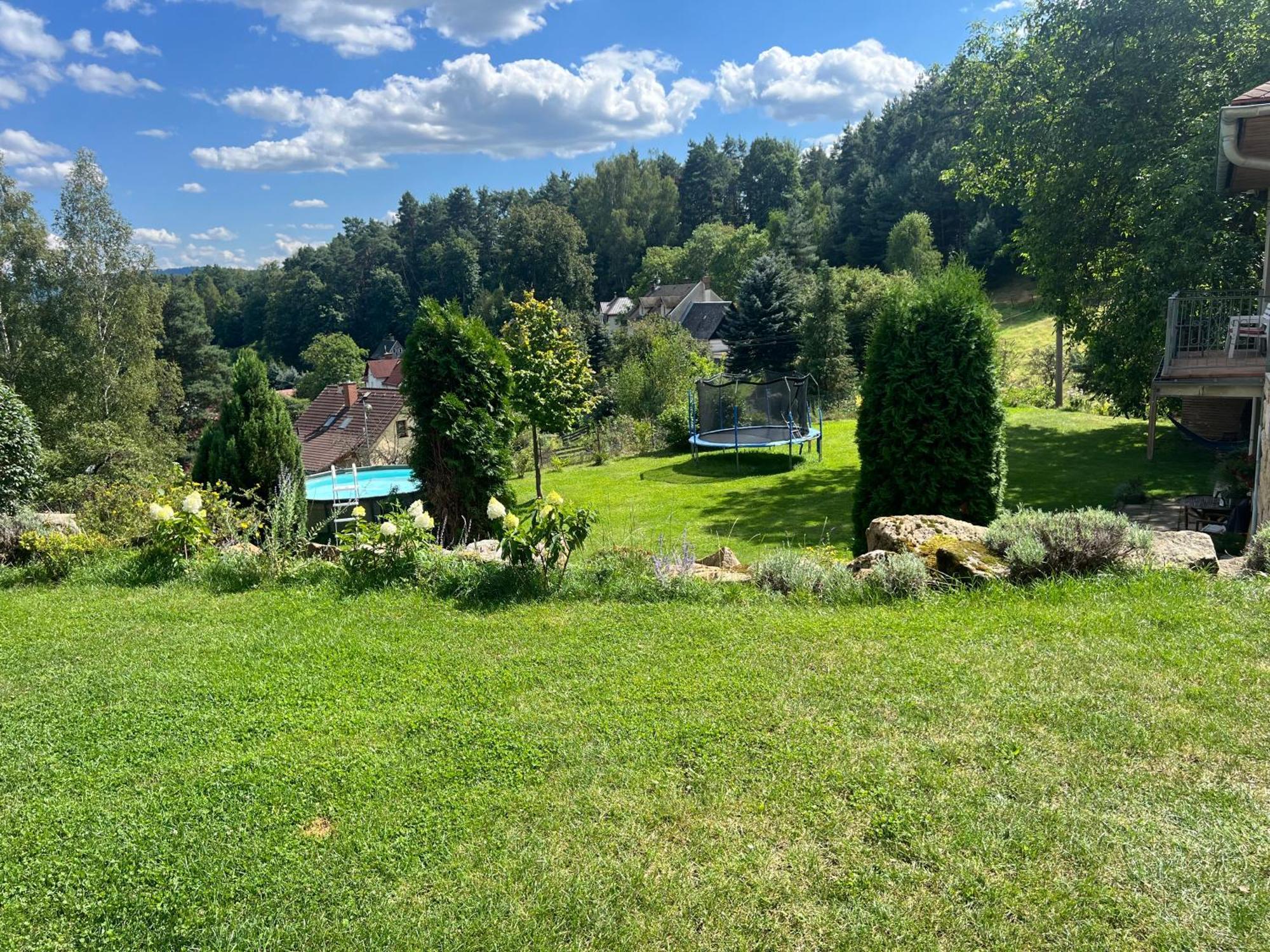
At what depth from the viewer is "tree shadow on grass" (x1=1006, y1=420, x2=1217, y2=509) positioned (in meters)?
10.9

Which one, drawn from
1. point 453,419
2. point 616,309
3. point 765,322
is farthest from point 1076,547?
point 616,309

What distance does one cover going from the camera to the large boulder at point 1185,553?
4.93 meters

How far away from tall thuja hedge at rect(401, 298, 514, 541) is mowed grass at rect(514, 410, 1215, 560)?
55.6 inches

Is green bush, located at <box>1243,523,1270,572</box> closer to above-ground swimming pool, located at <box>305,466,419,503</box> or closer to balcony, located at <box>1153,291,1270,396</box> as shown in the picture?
balcony, located at <box>1153,291,1270,396</box>

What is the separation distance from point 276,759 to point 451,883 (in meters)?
1.17

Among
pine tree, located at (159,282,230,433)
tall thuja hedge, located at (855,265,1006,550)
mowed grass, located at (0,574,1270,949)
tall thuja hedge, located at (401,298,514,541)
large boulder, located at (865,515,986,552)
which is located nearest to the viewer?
mowed grass, located at (0,574,1270,949)

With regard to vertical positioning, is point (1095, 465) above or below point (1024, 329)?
below

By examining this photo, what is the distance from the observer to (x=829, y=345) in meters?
25.5

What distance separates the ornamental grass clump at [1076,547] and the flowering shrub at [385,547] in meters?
4.11

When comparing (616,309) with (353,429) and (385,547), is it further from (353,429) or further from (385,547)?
(385,547)

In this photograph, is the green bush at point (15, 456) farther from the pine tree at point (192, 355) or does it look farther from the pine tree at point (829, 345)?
the pine tree at point (192, 355)

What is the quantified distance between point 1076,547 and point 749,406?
41.3 ft

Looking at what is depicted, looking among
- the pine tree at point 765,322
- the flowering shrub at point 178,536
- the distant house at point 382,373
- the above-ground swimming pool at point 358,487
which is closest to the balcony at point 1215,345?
the flowering shrub at point 178,536

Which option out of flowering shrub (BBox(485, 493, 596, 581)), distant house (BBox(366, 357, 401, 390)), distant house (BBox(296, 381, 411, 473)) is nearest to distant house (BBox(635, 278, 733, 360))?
distant house (BBox(366, 357, 401, 390))
